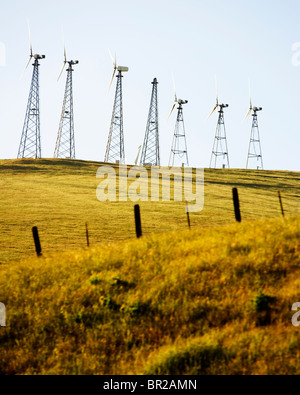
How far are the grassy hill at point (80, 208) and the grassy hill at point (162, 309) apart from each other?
12024mm

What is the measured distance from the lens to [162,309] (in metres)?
12.9

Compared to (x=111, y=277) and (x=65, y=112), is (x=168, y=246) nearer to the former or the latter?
(x=111, y=277)

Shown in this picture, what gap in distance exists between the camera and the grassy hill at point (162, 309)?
36.5 feet

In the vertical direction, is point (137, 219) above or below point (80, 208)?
below

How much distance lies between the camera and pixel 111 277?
1455 centimetres

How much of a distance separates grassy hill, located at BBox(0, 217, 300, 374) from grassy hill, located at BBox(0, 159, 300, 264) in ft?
39.4

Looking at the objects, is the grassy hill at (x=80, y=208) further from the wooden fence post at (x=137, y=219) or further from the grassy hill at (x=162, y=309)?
the grassy hill at (x=162, y=309)

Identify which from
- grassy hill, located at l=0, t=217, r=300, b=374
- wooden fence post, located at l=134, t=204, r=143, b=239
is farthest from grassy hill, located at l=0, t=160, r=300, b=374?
wooden fence post, located at l=134, t=204, r=143, b=239

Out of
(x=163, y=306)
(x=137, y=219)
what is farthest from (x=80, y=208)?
(x=163, y=306)

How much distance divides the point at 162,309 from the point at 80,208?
33.9m

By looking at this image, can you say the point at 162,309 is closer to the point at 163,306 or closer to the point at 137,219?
the point at 163,306

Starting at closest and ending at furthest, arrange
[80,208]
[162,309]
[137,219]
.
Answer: [162,309] < [137,219] < [80,208]
